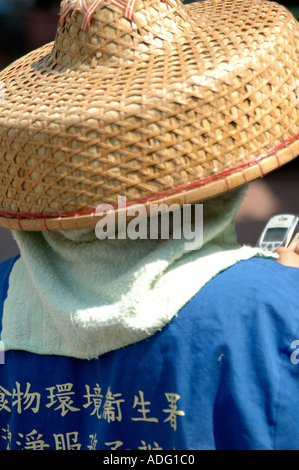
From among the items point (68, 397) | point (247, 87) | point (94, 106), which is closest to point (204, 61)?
point (247, 87)

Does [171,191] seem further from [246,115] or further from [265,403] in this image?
[265,403]

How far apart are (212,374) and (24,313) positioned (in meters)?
0.42

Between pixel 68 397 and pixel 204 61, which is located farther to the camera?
pixel 68 397

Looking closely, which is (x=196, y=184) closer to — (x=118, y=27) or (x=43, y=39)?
(x=118, y=27)

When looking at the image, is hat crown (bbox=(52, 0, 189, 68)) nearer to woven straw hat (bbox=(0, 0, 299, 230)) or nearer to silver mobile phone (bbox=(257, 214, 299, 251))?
woven straw hat (bbox=(0, 0, 299, 230))

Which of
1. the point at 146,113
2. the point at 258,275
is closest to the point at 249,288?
the point at 258,275

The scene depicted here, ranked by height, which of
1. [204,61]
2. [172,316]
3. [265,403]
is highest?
[204,61]

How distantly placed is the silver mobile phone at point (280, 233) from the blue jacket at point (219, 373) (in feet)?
1.64

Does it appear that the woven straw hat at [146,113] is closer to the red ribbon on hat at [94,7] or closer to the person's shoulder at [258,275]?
the red ribbon on hat at [94,7]

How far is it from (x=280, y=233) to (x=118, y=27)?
0.80 meters

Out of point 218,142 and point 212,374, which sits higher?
point 218,142

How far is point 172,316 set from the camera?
3.37ft
